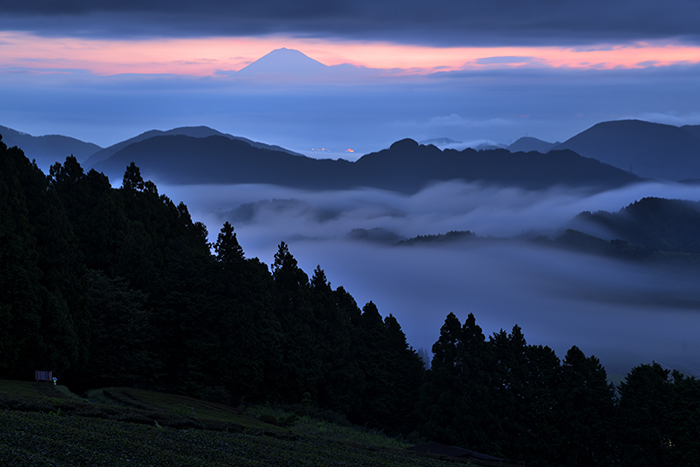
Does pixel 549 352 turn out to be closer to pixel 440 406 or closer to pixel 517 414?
pixel 517 414

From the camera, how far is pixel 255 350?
52.9m

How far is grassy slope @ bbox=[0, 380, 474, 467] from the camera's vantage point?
19.9m

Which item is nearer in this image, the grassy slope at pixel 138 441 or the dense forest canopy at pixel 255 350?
the grassy slope at pixel 138 441

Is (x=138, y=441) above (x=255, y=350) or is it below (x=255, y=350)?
below

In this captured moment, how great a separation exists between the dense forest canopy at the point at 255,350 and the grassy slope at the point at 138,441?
10320mm

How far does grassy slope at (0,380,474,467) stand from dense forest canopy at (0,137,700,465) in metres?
10.3

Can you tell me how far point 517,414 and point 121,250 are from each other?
3921 cm

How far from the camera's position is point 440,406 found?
5388cm

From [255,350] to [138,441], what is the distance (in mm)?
30596

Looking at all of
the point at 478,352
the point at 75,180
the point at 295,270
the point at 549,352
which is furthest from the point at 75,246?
the point at 549,352

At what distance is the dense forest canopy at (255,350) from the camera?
42031mm

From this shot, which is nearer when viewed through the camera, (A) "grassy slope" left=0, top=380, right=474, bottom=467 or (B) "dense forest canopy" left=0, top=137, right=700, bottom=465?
(A) "grassy slope" left=0, top=380, right=474, bottom=467

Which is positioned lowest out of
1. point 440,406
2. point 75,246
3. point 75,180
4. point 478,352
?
point 440,406

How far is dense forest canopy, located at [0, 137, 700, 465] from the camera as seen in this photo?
42.0 meters
